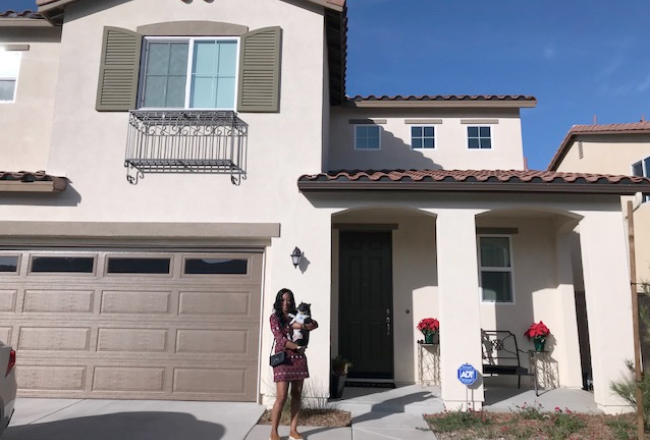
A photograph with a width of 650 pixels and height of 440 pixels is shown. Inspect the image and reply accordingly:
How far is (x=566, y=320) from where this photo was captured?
29.3ft

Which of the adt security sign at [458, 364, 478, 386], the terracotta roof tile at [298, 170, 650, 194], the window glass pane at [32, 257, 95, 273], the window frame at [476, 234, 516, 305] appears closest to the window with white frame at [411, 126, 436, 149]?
the window frame at [476, 234, 516, 305]

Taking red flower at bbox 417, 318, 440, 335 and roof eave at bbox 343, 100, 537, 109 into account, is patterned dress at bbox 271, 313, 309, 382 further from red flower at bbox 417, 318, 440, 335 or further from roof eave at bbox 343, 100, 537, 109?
roof eave at bbox 343, 100, 537, 109

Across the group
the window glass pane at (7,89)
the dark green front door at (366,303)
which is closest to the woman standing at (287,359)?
the dark green front door at (366,303)

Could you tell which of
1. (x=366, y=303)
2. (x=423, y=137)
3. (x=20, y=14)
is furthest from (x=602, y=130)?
(x=20, y=14)

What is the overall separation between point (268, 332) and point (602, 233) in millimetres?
5393

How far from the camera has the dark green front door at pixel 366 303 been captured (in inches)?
357

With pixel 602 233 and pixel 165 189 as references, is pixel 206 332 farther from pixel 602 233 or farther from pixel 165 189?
pixel 602 233

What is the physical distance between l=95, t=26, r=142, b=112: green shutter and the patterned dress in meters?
4.91

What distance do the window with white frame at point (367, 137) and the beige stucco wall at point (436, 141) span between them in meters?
0.10

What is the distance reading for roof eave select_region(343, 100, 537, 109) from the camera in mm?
11328

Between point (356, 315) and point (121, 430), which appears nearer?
point (121, 430)

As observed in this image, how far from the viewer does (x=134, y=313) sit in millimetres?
7750

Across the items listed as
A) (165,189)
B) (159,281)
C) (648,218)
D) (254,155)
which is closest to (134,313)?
(159,281)

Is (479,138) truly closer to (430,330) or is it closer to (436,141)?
(436,141)
